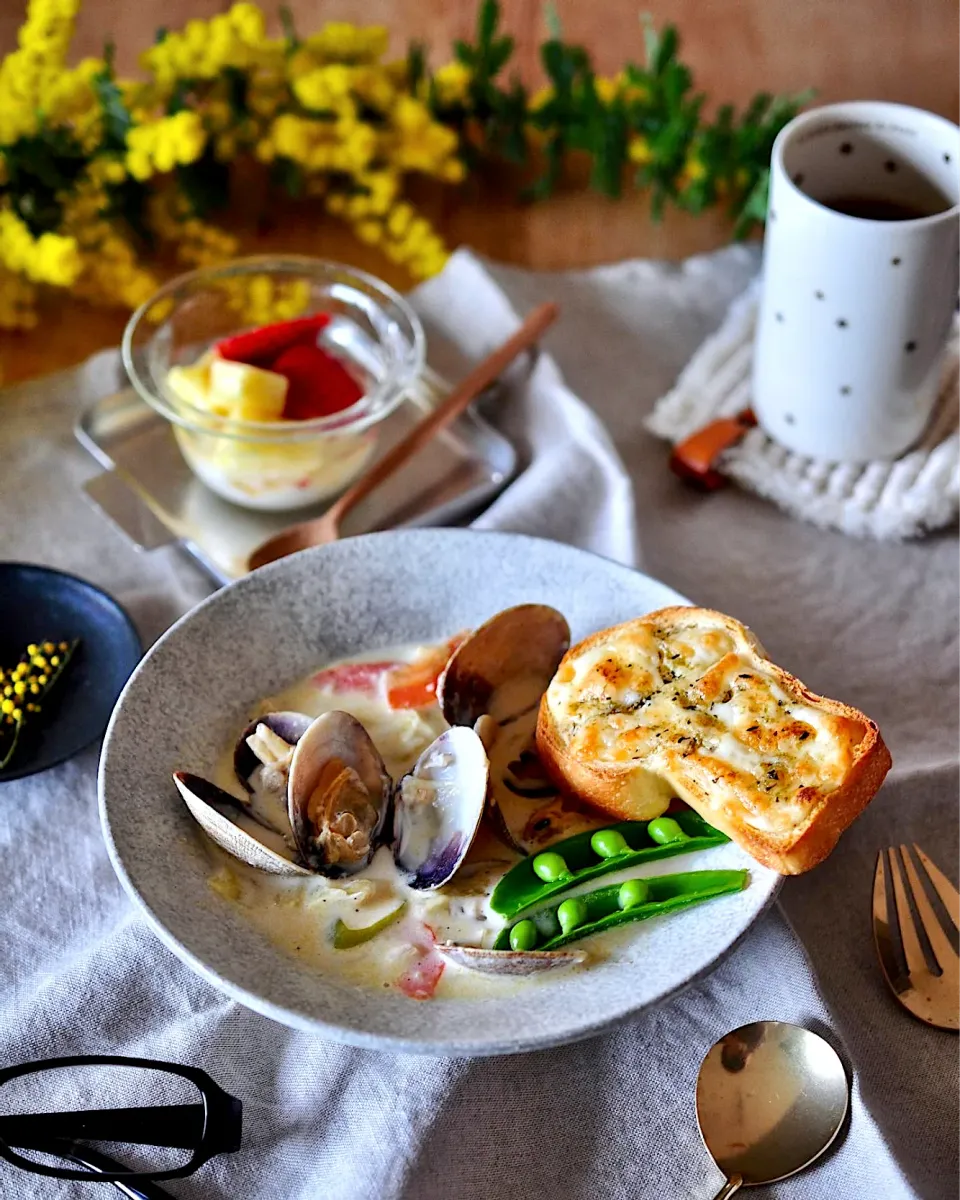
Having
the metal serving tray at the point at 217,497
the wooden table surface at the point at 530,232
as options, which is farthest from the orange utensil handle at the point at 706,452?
the wooden table surface at the point at 530,232

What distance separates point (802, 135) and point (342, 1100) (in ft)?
4.29

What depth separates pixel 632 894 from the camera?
125cm

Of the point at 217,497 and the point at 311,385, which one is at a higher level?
the point at 311,385

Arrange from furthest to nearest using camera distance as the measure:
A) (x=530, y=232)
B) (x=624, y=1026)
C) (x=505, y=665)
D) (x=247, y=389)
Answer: (x=530, y=232)
(x=247, y=389)
(x=505, y=665)
(x=624, y=1026)

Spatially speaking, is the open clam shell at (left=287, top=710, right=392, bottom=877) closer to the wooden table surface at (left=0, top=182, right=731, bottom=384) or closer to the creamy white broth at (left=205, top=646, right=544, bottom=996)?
the creamy white broth at (left=205, top=646, right=544, bottom=996)

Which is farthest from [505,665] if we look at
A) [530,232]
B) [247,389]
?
[530,232]

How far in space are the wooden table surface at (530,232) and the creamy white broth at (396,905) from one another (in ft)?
3.75

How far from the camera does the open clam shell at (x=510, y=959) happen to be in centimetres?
120

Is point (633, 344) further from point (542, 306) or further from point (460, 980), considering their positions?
point (460, 980)

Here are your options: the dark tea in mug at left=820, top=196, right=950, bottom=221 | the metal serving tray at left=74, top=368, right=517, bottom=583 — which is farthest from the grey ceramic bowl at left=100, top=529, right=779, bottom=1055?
the dark tea in mug at left=820, top=196, right=950, bottom=221

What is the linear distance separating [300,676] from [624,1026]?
565mm

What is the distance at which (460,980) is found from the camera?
4.03 feet

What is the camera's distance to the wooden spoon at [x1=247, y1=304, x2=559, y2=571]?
1.78 m

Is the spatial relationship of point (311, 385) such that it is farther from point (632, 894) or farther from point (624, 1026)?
point (624, 1026)
